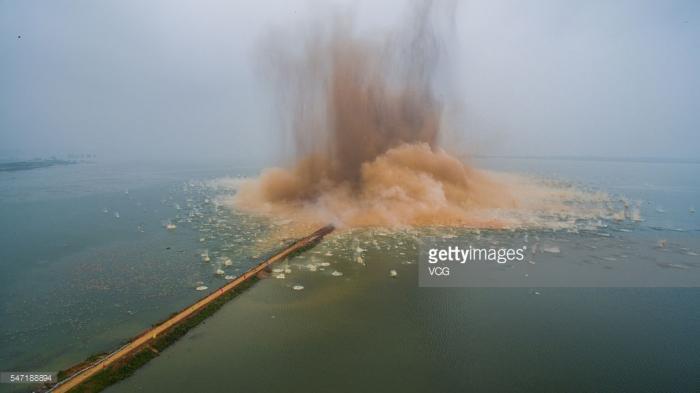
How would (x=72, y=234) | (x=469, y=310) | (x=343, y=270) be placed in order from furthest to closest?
(x=72, y=234), (x=343, y=270), (x=469, y=310)

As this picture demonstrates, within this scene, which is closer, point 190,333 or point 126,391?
point 126,391

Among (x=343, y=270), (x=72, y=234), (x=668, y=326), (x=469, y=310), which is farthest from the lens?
(x=72, y=234)

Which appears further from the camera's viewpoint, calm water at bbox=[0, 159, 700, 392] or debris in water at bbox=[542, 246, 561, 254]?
debris in water at bbox=[542, 246, 561, 254]

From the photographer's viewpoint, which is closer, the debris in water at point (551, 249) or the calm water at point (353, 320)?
the calm water at point (353, 320)

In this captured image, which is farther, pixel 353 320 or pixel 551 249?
pixel 551 249

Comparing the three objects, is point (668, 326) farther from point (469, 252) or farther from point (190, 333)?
point (190, 333)

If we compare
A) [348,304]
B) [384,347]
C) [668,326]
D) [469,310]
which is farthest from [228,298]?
[668,326]

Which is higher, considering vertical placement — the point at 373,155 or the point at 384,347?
the point at 373,155

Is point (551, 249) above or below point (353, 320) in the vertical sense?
above
